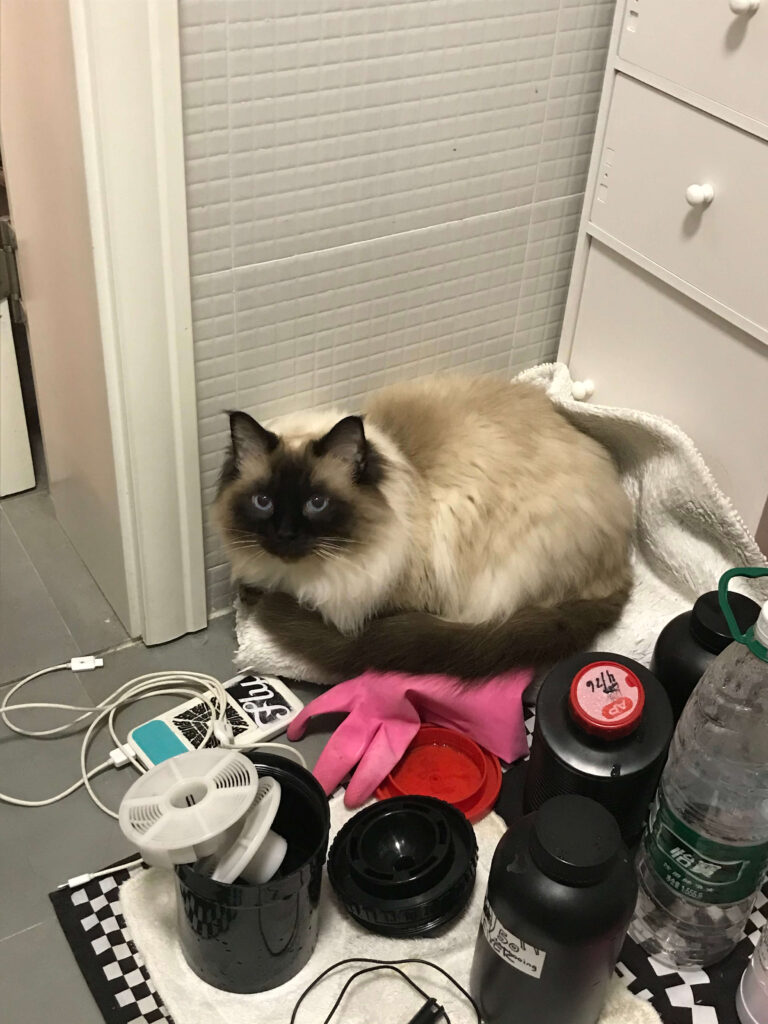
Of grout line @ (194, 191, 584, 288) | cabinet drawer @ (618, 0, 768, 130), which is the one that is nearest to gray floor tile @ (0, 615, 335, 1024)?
grout line @ (194, 191, 584, 288)

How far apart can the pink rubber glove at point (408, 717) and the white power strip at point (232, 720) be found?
0.11m

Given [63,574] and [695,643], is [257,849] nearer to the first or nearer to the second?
[695,643]

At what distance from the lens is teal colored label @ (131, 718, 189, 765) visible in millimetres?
1503

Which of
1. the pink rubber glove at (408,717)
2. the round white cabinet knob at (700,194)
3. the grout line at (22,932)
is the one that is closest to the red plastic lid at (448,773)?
the pink rubber glove at (408,717)

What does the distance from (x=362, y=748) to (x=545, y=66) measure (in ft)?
3.36

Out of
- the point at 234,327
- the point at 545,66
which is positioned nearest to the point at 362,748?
the point at 234,327

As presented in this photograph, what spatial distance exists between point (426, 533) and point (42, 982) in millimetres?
765

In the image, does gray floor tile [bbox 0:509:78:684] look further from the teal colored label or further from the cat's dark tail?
the cat's dark tail

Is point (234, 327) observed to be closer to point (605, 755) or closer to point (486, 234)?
point (486, 234)

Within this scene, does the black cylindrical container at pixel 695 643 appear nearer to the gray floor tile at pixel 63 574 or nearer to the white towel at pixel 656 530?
the white towel at pixel 656 530

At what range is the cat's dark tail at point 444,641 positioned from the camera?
4.90 ft

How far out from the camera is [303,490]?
1.44m

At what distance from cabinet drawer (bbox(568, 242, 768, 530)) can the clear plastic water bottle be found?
0.40m

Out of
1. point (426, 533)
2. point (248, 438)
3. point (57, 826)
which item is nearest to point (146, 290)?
point (248, 438)
